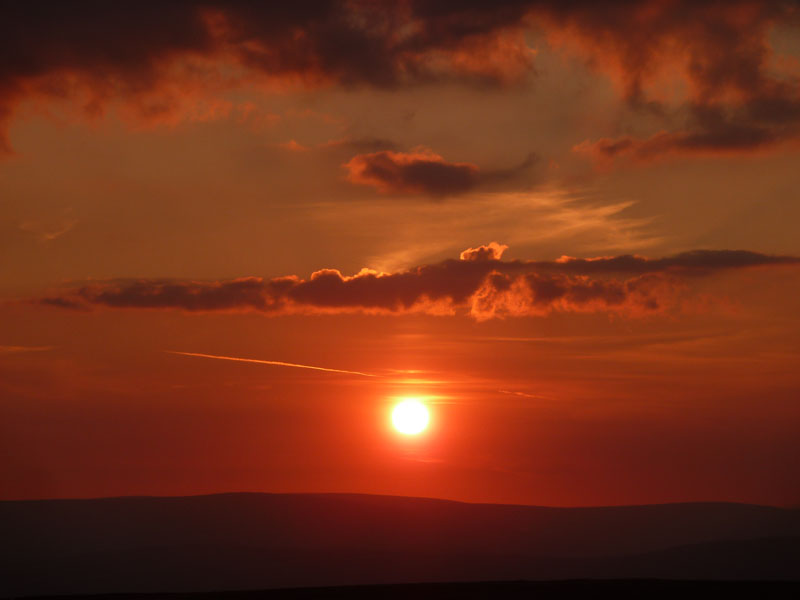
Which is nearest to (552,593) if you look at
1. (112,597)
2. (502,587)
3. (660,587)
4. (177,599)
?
(502,587)

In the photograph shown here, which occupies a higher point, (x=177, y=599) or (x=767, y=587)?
(x=767, y=587)

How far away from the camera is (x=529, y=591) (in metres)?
50.2

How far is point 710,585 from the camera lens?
5322cm

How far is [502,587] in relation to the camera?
51562mm

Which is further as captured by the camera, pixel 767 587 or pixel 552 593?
pixel 767 587

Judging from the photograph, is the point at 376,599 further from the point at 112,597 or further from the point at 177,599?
the point at 112,597

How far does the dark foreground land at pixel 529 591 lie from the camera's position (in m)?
48.6

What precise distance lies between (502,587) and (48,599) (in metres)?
25.9

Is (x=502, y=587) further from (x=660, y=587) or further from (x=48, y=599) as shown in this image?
(x=48, y=599)

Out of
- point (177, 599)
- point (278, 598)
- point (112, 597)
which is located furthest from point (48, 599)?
point (278, 598)

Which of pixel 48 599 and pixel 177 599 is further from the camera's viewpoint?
pixel 48 599

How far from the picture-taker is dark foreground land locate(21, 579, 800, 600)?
48.6 metres

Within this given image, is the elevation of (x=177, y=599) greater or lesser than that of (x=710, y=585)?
lesser

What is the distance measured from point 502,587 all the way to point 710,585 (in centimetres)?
1251
